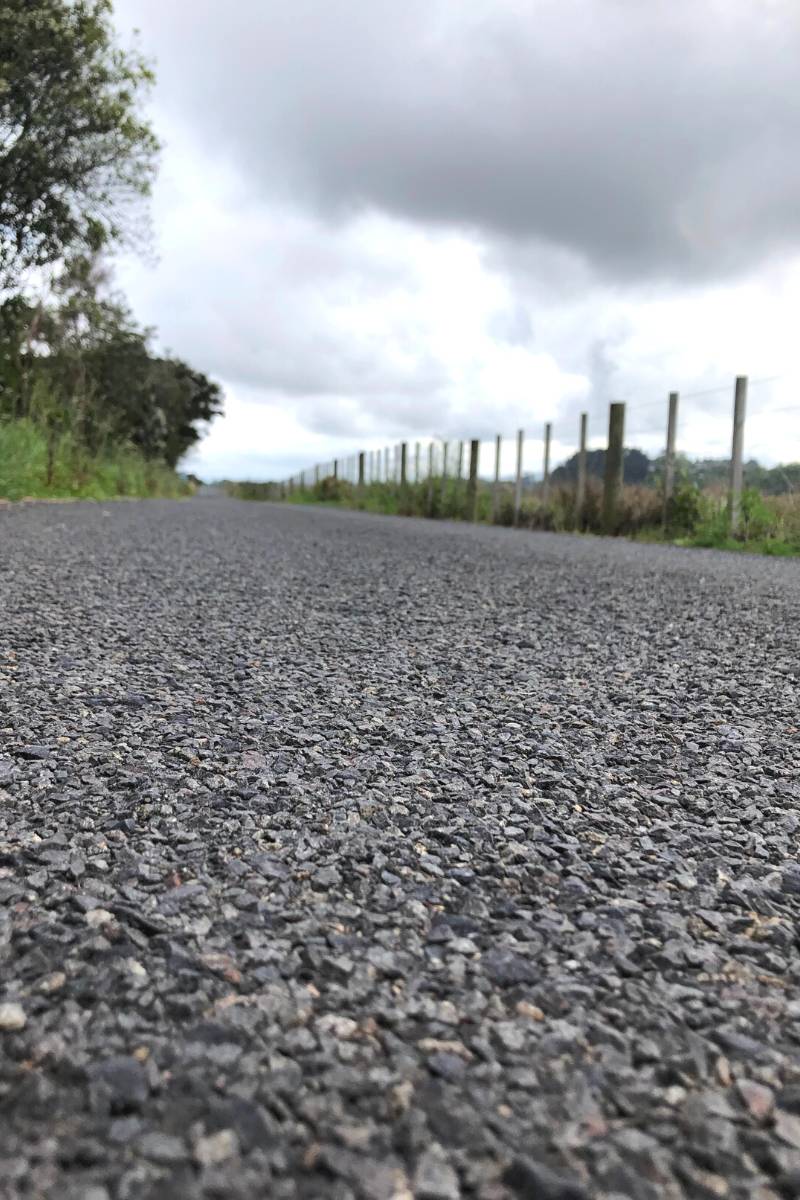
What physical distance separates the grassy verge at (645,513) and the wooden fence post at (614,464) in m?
0.14

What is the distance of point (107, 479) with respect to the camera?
1867cm

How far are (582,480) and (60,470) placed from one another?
8851 millimetres

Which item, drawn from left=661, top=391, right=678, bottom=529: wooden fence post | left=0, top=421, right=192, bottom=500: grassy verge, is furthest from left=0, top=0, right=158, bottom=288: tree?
left=661, top=391, right=678, bottom=529: wooden fence post

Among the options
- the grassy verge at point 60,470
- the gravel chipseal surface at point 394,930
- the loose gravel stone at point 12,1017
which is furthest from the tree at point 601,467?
the loose gravel stone at point 12,1017

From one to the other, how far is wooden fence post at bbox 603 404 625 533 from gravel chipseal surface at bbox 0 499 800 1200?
983cm

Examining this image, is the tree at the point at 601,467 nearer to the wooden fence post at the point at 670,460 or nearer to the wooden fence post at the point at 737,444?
the wooden fence post at the point at 670,460

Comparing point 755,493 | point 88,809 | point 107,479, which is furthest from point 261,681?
point 107,479

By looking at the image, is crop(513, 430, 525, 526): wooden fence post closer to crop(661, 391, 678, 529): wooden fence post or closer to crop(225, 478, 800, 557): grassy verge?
→ crop(225, 478, 800, 557): grassy verge

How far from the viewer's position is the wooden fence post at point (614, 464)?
12398mm

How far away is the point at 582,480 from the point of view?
13266 millimetres

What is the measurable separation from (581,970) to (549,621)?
2.75m

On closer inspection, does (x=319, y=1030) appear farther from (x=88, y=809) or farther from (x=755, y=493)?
(x=755, y=493)

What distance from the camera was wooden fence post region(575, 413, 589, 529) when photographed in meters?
13.2

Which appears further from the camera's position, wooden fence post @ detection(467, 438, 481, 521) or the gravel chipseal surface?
wooden fence post @ detection(467, 438, 481, 521)
